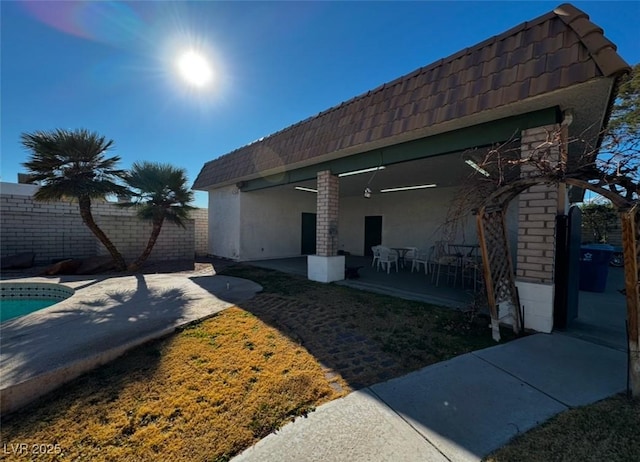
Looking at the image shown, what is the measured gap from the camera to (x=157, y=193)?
29.6ft

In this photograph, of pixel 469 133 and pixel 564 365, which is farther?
pixel 469 133

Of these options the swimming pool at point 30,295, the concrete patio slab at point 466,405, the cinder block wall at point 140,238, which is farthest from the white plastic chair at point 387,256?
the swimming pool at point 30,295

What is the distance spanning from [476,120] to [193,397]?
5.10 meters

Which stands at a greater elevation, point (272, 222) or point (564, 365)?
point (272, 222)

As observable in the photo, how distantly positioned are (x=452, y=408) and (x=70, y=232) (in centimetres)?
1379

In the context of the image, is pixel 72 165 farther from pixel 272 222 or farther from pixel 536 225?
pixel 536 225

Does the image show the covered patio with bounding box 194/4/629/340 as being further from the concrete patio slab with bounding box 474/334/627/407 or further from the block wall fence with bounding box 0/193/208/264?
the block wall fence with bounding box 0/193/208/264

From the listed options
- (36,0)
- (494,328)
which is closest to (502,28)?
(494,328)

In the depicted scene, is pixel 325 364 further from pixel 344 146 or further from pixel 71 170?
pixel 71 170

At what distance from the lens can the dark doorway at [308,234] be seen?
12930 millimetres

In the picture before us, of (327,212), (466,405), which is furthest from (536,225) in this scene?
(327,212)

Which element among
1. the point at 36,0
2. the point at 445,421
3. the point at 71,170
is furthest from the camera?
the point at 71,170

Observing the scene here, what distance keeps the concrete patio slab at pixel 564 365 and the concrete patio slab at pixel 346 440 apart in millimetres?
1506

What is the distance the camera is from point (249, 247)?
11.0 metres
